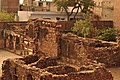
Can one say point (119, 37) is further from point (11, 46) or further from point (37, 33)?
point (11, 46)

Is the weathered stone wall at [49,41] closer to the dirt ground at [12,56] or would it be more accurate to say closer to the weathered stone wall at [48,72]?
the dirt ground at [12,56]

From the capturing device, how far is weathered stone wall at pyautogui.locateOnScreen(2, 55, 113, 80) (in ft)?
56.7

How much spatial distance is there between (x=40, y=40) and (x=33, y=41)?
71cm

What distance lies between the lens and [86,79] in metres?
17.8

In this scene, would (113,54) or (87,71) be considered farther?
(113,54)

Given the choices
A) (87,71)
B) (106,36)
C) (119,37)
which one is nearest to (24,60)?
(87,71)

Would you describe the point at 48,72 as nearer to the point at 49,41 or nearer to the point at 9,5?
the point at 49,41

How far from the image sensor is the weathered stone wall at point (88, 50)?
28119 mm

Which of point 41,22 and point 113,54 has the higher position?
point 41,22

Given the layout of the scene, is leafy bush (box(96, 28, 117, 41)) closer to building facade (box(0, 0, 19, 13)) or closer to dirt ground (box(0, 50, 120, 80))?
dirt ground (box(0, 50, 120, 80))

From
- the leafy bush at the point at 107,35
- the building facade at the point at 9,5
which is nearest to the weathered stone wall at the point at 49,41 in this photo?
the leafy bush at the point at 107,35

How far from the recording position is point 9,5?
171 ft

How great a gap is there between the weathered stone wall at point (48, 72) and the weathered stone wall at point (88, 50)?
22.2 ft

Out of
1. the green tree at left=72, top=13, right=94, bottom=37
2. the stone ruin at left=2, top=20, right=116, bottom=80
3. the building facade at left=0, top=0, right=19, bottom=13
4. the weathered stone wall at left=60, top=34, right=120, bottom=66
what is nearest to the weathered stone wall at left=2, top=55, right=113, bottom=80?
the stone ruin at left=2, top=20, right=116, bottom=80
